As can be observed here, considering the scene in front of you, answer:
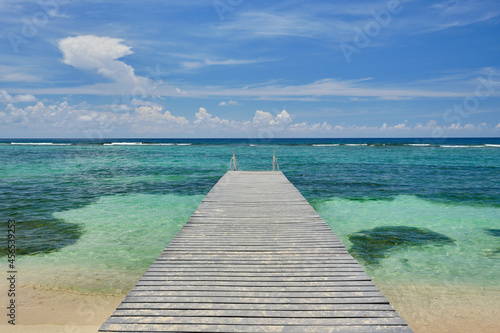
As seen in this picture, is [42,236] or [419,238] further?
[419,238]

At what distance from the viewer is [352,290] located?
4508 millimetres

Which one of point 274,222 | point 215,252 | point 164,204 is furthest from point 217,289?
point 164,204

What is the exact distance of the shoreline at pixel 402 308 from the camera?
5758 millimetres

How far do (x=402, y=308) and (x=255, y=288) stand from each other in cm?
380

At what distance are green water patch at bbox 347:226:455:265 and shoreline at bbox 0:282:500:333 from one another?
179 centimetres

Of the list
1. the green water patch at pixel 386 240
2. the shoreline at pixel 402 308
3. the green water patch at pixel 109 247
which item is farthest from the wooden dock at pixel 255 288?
the green water patch at pixel 386 240

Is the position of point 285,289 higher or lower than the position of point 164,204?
higher

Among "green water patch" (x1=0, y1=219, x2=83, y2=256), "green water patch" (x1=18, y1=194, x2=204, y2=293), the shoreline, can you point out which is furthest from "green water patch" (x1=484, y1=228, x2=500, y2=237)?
"green water patch" (x1=0, y1=219, x2=83, y2=256)

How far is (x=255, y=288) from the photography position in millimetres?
4566

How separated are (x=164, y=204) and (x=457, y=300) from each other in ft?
41.3

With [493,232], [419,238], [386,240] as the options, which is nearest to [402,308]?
[386,240]

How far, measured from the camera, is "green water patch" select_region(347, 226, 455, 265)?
9.20m

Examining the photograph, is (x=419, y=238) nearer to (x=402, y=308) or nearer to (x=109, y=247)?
(x=402, y=308)

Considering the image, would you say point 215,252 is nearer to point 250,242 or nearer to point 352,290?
point 250,242
